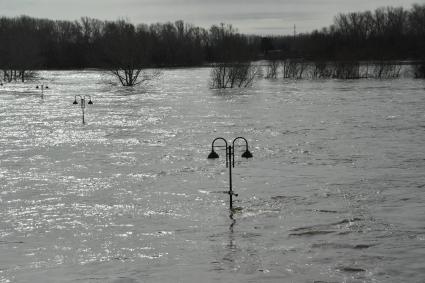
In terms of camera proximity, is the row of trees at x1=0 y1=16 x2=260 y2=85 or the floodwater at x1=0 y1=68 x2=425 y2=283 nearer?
the floodwater at x1=0 y1=68 x2=425 y2=283

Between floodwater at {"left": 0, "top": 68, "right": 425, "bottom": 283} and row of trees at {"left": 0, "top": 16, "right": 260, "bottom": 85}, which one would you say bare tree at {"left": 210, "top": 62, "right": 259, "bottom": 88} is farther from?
floodwater at {"left": 0, "top": 68, "right": 425, "bottom": 283}

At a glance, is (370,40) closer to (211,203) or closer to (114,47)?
(114,47)

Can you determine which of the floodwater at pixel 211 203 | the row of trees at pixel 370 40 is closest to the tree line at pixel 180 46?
the row of trees at pixel 370 40

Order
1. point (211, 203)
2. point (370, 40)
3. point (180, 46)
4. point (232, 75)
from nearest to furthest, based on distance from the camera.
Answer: point (211, 203)
point (232, 75)
point (370, 40)
point (180, 46)

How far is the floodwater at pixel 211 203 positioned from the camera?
10852mm

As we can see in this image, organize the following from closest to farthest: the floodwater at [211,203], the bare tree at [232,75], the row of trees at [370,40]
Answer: the floodwater at [211,203]
the bare tree at [232,75]
the row of trees at [370,40]

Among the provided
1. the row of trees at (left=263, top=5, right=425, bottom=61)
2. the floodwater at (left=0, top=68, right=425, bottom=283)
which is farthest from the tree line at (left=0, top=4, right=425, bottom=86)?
the floodwater at (left=0, top=68, right=425, bottom=283)

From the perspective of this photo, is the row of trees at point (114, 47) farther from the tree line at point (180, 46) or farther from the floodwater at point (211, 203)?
the floodwater at point (211, 203)

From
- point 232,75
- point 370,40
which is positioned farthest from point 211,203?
point 370,40

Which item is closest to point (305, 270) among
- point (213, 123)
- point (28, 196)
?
point (28, 196)

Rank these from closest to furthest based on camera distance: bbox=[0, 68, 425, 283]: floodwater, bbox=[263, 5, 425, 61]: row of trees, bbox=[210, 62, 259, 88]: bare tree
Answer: bbox=[0, 68, 425, 283]: floodwater, bbox=[210, 62, 259, 88]: bare tree, bbox=[263, 5, 425, 61]: row of trees

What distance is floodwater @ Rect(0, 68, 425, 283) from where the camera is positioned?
10.9 m

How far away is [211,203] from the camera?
49.7 feet

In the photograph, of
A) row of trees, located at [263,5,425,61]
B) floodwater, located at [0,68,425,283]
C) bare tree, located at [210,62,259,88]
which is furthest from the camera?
row of trees, located at [263,5,425,61]
